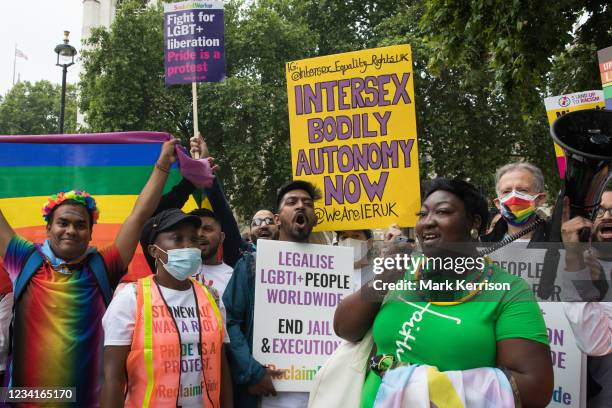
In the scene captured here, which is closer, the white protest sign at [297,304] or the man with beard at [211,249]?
the white protest sign at [297,304]

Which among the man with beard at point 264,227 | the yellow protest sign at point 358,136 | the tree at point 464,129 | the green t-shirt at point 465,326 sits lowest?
the green t-shirt at point 465,326

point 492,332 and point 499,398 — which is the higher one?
point 492,332

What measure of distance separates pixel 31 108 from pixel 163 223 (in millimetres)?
47550

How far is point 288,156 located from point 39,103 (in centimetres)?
3258

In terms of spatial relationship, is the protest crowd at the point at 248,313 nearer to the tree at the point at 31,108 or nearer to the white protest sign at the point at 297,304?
the white protest sign at the point at 297,304

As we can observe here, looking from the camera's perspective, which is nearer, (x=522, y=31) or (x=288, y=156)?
(x=522, y=31)

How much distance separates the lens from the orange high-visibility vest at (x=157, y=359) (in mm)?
3076

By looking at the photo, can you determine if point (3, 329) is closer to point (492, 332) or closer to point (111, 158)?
point (111, 158)

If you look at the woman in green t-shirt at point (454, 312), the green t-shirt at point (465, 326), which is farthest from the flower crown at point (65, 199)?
the green t-shirt at point (465, 326)

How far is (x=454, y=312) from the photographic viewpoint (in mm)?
2197

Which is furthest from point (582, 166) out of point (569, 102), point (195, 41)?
Result: point (569, 102)

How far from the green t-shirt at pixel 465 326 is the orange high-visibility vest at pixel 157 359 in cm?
123

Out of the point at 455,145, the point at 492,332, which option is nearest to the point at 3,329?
the point at 492,332

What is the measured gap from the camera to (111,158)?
14.6 feet
